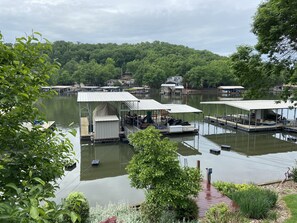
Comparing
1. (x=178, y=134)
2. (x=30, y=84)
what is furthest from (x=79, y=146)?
(x=30, y=84)

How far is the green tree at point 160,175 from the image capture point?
6.95 meters

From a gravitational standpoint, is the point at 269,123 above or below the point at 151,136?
below

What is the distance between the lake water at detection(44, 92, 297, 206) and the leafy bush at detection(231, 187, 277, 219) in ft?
16.6

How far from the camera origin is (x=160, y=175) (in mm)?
6906

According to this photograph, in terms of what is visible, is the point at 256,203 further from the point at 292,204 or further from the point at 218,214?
the point at 292,204

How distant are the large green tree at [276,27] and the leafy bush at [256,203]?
5212 mm

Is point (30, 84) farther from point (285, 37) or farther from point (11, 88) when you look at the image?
point (285, 37)

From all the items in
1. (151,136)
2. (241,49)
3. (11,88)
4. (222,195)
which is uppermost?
(241,49)

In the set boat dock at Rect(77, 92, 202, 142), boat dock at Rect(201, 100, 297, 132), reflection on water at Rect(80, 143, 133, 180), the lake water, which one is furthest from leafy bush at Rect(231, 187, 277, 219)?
boat dock at Rect(201, 100, 297, 132)

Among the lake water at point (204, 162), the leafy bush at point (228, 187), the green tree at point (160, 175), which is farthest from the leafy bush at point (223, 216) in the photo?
the lake water at point (204, 162)

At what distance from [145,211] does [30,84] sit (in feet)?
18.0

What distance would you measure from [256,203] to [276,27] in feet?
19.2

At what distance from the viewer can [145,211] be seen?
23.6ft

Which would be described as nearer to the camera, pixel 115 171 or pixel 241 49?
pixel 241 49
